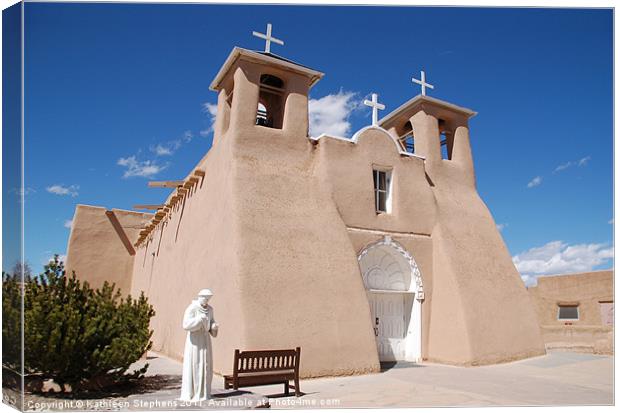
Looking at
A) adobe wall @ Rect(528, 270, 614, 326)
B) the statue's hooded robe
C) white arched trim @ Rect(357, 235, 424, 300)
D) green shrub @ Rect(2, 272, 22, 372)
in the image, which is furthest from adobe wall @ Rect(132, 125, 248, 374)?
adobe wall @ Rect(528, 270, 614, 326)

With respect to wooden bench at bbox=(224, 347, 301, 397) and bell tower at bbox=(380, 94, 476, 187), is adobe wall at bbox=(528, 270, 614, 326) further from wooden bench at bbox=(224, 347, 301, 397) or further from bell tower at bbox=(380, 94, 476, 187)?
wooden bench at bbox=(224, 347, 301, 397)

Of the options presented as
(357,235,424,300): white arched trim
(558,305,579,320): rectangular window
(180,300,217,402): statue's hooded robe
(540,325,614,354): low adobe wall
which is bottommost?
(540,325,614,354): low adobe wall

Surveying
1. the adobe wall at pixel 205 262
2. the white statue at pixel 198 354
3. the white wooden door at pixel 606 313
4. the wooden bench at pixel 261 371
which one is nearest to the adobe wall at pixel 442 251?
the adobe wall at pixel 205 262

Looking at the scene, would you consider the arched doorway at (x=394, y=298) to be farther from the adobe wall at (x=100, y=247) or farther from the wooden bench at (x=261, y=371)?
the adobe wall at (x=100, y=247)

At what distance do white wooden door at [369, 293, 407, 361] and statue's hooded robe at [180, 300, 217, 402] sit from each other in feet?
21.0

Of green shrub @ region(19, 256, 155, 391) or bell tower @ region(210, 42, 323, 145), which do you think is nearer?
green shrub @ region(19, 256, 155, 391)

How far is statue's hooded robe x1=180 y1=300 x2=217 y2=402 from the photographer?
269 inches

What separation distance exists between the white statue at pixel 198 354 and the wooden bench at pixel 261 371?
1.77ft

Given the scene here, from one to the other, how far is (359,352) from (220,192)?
4.64 m

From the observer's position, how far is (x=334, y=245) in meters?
11.2

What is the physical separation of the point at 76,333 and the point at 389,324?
25.8ft

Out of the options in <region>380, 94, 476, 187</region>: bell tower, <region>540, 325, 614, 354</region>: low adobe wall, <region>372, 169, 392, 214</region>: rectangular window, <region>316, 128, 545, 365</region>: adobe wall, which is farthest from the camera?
<region>540, 325, 614, 354</region>: low adobe wall

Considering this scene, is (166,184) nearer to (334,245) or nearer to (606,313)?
(334,245)

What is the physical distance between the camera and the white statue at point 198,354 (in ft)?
22.4
